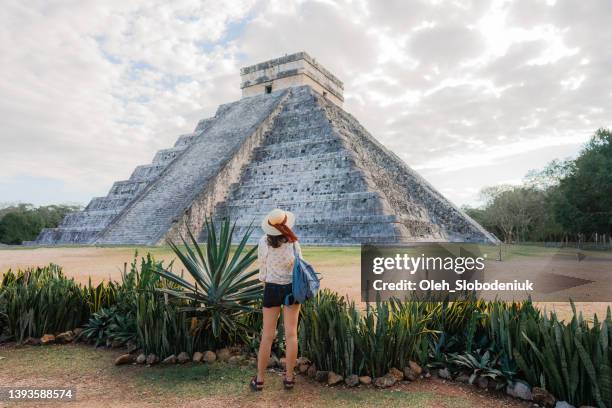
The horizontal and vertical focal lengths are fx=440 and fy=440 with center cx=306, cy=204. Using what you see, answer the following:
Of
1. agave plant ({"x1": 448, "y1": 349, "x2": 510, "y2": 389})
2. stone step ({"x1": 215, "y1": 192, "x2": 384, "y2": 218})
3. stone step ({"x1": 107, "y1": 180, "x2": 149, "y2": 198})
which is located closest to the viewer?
agave plant ({"x1": 448, "y1": 349, "x2": 510, "y2": 389})

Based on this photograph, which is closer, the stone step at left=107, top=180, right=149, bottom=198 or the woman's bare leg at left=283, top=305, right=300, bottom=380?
the woman's bare leg at left=283, top=305, right=300, bottom=380

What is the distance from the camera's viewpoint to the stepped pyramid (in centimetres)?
1527

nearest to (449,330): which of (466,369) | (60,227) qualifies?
A: (466,369)

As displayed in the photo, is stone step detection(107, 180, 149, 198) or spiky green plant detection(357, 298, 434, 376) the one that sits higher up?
stone step detection(107, 180, 149, 198)

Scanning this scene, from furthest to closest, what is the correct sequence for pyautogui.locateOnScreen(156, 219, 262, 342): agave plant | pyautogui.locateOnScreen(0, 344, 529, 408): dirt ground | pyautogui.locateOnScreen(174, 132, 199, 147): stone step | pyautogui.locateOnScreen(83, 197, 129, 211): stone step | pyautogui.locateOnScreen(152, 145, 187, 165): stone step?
pyautogui.locateOnScreen(174, 132, 199, 147): stone step < pyautogui.locateOnScreen(152, 145, 187, 165): stone step < pyautogui.locateOnScreen(83, 197, 129, 211): stone step < pyautogui.locateOnScreen(156, 219, 262, 342): agave plant < pyautogui.locateOnScreen(0, 344, 529, 408): dirt ground

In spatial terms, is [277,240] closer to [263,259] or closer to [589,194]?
[263,259]

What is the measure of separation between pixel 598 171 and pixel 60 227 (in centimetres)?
2366

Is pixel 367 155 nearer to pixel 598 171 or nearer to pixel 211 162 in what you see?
pixel 211 162

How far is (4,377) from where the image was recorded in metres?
3.31

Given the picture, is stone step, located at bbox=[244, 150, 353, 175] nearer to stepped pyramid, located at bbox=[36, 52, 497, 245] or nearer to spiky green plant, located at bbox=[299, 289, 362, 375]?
stepped pyramid, located at bbox=[36, 52, 497, 245]

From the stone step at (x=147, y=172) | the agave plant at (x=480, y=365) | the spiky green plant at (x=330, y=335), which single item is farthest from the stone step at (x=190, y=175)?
the agave plant at (x=480, y=365)

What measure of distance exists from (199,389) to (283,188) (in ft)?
46.9

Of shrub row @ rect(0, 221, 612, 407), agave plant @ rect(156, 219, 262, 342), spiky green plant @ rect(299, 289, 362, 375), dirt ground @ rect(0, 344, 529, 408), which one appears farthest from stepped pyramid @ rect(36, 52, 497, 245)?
spiky green plant @ rect(299, 289, 362, 375)

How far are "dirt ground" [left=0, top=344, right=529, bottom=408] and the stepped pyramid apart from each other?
10325 millimetres
